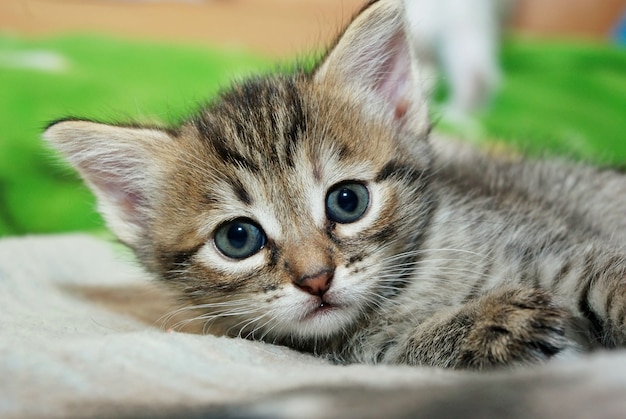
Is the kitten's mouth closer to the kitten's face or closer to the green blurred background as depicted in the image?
the kitten's face

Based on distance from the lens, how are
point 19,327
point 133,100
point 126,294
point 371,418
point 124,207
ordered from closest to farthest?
point 371,418, point 19,327, point 124,207, point 126,294, point 133,100

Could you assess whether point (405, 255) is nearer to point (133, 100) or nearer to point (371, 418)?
point (371, 418)

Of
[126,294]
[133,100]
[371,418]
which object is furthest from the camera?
[133,100]

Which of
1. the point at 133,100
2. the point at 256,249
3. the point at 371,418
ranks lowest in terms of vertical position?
the point at 371,418

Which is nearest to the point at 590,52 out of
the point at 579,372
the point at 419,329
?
the point at 419,329

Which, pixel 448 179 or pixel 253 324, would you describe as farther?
→ pixel 448 179
